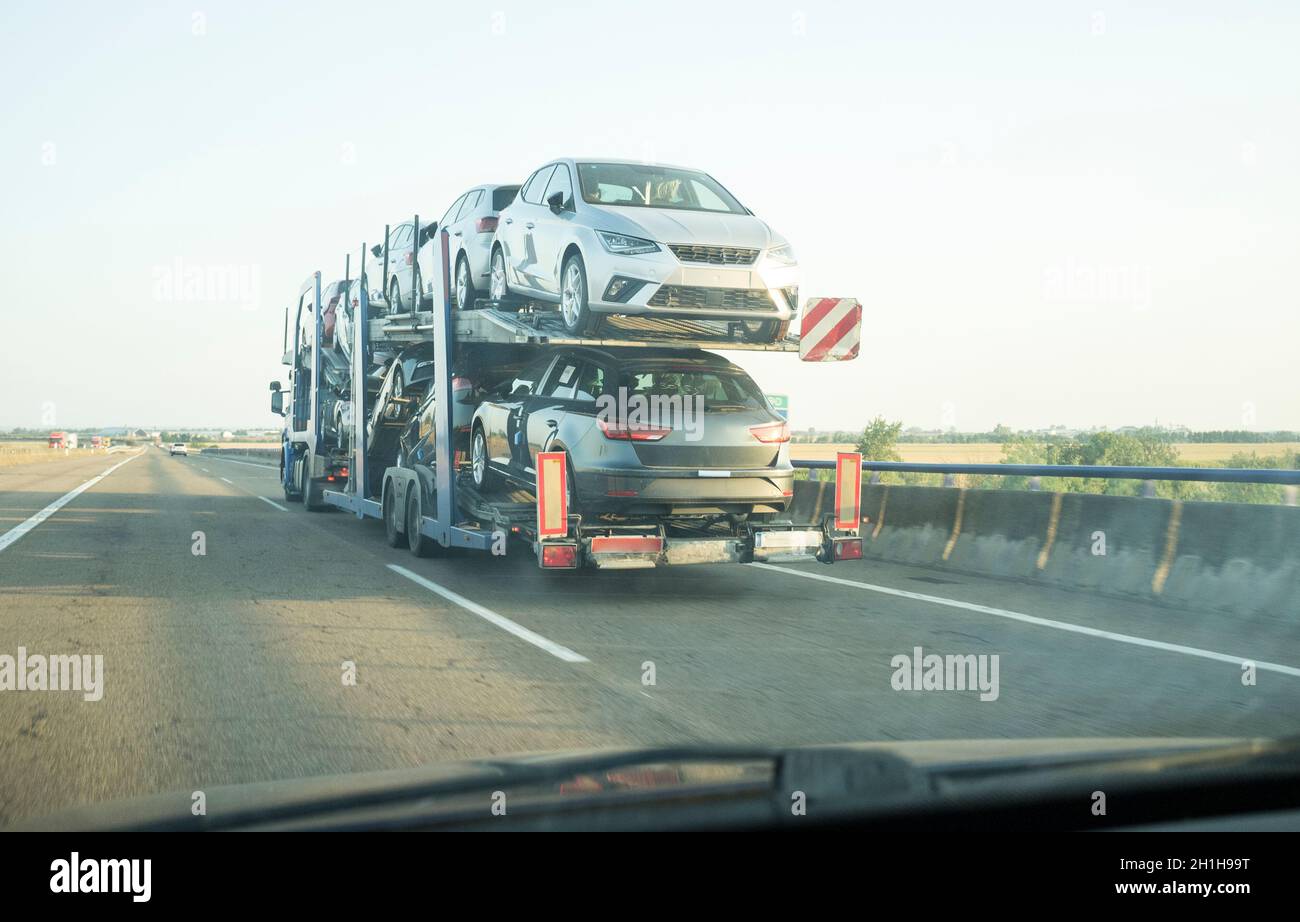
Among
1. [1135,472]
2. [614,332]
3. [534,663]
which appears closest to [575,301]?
[614,332]

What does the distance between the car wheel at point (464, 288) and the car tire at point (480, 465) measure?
4.52 feet

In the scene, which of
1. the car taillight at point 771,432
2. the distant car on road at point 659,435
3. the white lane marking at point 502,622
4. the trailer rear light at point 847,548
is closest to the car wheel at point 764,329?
the distant car on road at point 659,435

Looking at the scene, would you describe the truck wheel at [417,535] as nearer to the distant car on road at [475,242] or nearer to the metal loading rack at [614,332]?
the metal loading rack at [614,332]

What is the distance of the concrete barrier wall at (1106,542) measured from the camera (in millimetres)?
9539

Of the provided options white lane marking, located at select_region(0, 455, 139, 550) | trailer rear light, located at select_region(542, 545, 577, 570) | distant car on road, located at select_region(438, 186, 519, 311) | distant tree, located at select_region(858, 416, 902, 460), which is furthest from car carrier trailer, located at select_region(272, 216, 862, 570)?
distant tree, located at select_region(858, 416, 902, 460)

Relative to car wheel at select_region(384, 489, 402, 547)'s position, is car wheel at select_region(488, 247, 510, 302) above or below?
Answer: above

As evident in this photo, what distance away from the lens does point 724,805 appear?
2.42m

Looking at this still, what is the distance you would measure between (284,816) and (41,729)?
12.7 ft

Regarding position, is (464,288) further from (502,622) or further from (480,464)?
(502,622)

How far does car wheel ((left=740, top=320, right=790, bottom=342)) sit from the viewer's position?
10.9 metres

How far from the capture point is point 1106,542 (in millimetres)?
11055

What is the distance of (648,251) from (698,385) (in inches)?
50.4

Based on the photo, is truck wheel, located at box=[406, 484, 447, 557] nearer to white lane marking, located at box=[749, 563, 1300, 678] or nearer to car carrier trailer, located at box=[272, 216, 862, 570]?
car carrier trailer, located at box=[272, 216, 862, 570]

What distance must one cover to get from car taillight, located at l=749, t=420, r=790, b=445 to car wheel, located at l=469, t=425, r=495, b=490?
9.44 feet
